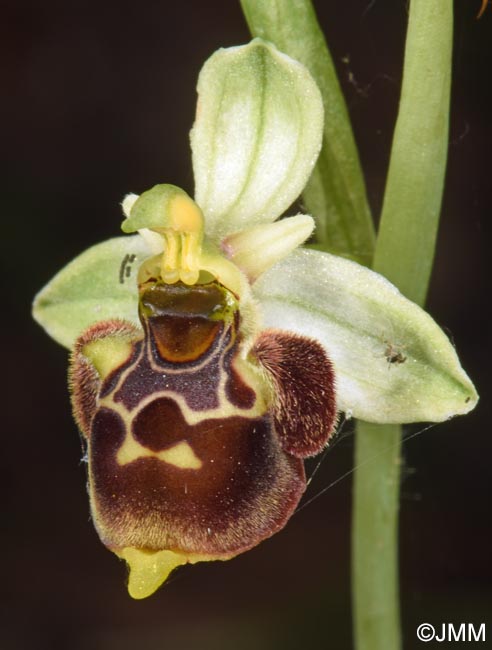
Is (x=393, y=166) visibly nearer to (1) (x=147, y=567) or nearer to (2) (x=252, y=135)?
(2) (x=252, y=135)

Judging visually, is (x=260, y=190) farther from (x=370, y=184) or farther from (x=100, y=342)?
(x=370, y=184)

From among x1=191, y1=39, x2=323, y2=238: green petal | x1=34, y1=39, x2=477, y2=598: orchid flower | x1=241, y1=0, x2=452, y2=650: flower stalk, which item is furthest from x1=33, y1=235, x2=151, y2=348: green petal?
x1=241, y1=0, x2=452, y2=650: flower stalk

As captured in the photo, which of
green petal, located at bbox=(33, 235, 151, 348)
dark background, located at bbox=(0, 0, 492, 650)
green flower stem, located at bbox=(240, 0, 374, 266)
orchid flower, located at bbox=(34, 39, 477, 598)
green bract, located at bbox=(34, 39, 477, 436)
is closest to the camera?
orchid flower, located at bbox=(34, 39, 477, 598)

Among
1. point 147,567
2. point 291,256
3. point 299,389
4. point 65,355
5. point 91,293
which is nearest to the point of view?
point 147,567

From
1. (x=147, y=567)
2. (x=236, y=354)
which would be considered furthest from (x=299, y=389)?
(x=147, y=567)

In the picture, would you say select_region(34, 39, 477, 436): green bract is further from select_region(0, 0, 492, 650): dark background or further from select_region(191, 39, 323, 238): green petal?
select_region(0, 0, 492, 650): dark background

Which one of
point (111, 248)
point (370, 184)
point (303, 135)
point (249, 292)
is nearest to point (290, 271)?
point (249, 292)
